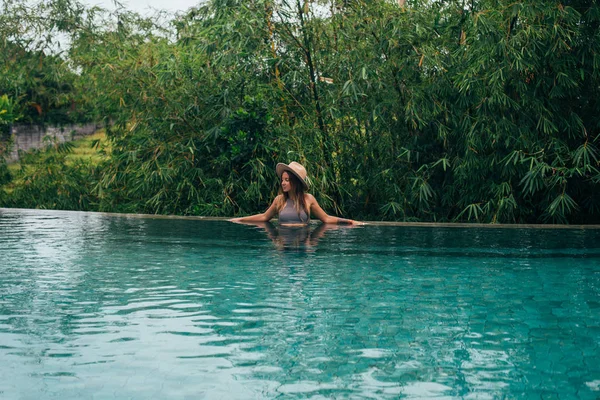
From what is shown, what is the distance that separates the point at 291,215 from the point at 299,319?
163 inches

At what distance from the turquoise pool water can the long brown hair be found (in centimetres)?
98

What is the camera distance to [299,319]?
152 inches

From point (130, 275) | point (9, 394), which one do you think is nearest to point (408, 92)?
point (130, 275)

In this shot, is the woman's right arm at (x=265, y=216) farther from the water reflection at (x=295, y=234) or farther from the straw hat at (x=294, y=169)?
the straw hat at (x=294, y=169)

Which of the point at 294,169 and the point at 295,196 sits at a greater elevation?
the point at 294,169

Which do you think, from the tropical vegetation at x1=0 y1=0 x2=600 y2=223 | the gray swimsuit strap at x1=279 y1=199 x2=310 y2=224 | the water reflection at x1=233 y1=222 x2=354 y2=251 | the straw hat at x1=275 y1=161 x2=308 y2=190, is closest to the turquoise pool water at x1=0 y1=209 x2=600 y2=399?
the water reflection at x1=233 y1=222 x2=354 y2=251

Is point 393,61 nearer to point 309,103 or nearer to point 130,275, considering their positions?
point 309,103

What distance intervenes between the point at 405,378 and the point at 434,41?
7.06 meters

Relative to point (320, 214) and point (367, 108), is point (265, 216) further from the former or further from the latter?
point (367, 108)

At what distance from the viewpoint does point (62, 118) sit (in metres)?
17.1

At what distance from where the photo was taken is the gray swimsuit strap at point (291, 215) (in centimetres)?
796

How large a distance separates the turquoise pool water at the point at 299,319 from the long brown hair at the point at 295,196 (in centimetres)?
98

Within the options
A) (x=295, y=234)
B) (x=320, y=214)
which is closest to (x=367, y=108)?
(x=320, y=214)

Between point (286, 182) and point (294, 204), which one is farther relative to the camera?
point (294, 204)
